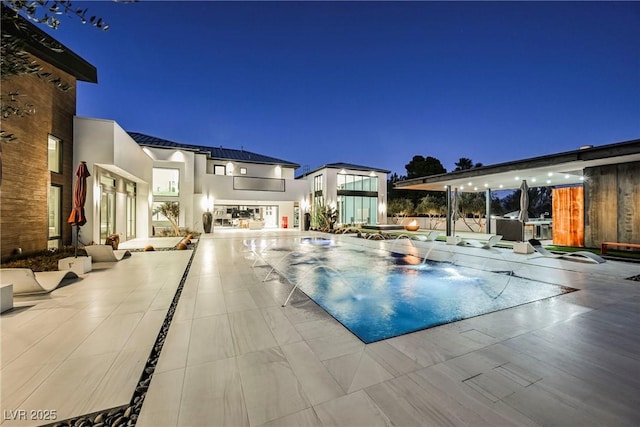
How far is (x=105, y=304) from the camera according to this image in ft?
14.6

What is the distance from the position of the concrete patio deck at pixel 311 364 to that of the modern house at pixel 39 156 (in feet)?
15.3

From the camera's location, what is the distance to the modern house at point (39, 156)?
6914mm

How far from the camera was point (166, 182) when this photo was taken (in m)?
18.5

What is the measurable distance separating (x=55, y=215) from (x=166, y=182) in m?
9.91

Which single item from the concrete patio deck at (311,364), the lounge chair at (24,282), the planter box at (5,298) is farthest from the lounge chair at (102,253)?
the planter box at (5,298)

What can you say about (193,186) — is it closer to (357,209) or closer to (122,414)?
(357,209)

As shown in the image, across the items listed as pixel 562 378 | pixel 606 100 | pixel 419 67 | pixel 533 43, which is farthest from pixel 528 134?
pixel 562 378

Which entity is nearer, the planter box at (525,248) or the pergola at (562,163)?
the pergola at (562,163)

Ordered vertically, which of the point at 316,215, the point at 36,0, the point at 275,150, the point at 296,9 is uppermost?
the point at 275,150

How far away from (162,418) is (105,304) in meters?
3.57

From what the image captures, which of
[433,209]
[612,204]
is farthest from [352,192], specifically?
[612,204]

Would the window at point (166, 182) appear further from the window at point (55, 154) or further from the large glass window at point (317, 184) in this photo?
the large glass window at point (317, 184)

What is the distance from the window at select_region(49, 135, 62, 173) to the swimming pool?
8264 millimetres

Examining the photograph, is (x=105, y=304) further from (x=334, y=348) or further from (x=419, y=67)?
(x=419, y=67)
